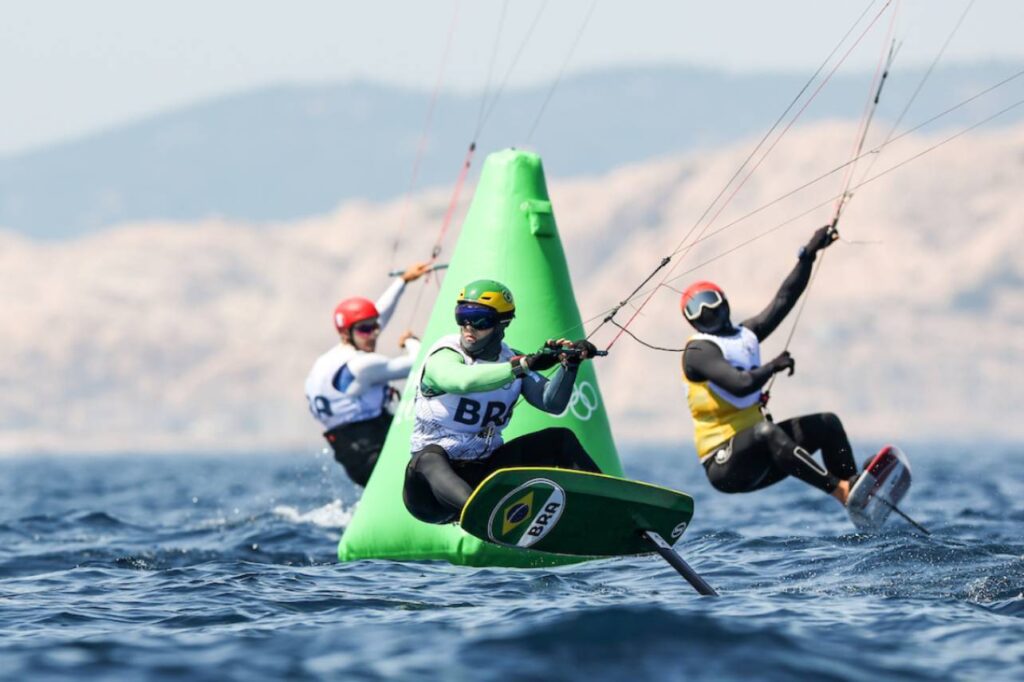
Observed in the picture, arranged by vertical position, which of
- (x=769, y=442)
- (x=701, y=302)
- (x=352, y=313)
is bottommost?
(x=769, y=442)

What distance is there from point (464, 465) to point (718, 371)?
195 centimetres

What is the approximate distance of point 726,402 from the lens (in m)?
9.89

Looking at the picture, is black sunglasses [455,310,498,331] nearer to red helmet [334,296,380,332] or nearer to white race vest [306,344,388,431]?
red helmet [334,296,380,332]

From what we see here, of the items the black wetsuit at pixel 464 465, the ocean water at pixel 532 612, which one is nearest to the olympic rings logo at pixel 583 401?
the ocean water at pixel 532 612

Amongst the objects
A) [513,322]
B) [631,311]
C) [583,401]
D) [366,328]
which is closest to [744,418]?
[583,401]

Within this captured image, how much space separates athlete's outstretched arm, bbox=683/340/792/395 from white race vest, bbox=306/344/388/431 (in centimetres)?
318

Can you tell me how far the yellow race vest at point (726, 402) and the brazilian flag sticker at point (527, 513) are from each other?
1.84 meters

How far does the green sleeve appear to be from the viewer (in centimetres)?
783

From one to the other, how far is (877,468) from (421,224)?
4792 inches

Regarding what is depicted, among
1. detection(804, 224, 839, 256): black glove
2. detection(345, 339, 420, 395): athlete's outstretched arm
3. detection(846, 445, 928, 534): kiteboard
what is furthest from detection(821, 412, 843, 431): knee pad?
detection(345, 339, 420, 395): athlete's outstretched arm

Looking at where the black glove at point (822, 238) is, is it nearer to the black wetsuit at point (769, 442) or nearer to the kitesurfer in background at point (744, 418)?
the kitesurfer in background at point (744, 418)

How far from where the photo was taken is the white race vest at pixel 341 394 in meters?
12.1

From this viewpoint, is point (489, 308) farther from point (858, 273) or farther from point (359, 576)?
point (858, 273)

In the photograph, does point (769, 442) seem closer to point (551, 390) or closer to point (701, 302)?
point (701, 302)
